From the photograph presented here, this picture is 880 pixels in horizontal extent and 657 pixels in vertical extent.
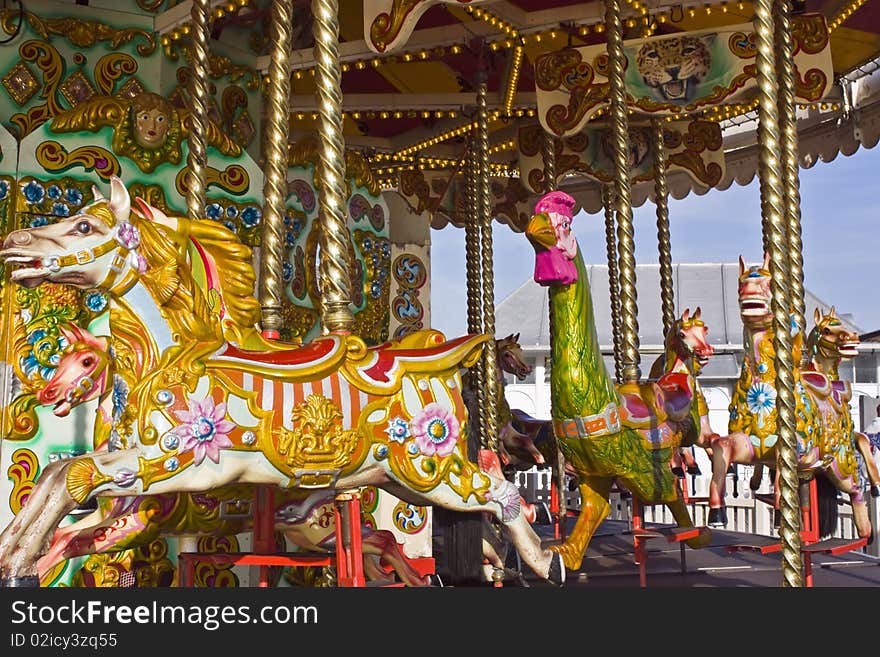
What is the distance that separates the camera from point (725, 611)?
2.44 m

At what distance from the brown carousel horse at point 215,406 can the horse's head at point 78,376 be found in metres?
0.58

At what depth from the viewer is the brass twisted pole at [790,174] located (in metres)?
4.07

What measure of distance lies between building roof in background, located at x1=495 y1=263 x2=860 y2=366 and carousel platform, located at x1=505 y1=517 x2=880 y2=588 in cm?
1589

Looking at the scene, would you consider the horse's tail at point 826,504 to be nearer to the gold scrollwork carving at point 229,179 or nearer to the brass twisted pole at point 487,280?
the brass twisted pole at point 487,280

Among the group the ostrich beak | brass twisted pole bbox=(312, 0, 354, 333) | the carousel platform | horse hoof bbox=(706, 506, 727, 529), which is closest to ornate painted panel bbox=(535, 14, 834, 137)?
the ostrich beak

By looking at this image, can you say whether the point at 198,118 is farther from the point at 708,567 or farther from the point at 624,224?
the point at 708,567

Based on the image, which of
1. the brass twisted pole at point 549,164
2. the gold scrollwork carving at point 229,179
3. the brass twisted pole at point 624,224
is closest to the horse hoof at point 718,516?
the brass twisted pole at point 624,224

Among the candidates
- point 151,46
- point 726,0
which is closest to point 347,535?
point 151,46

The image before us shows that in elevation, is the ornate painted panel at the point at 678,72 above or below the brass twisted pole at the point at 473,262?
above

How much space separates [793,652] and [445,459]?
1543mm

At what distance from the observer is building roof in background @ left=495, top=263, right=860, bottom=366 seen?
25.0 meters

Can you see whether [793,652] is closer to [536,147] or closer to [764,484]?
[536,147]

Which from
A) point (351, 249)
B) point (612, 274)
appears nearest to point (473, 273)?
point (612, 274)

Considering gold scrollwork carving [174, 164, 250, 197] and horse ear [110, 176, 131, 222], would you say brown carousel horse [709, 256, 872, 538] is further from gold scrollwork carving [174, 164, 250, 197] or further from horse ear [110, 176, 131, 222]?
horse ear [110, 176, 131, 222]
